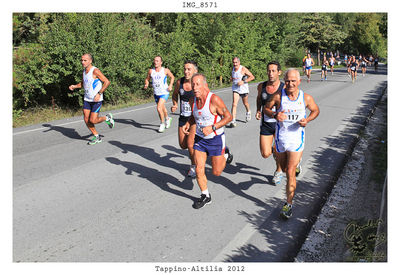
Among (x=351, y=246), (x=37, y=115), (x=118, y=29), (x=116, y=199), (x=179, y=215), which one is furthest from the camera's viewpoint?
(x=118, y=29)

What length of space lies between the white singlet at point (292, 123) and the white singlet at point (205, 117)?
3.02 ft

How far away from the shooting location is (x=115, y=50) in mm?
14406

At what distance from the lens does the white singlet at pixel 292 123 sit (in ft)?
15.0

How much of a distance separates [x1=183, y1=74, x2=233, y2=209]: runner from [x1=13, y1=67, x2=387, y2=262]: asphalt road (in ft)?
1.56

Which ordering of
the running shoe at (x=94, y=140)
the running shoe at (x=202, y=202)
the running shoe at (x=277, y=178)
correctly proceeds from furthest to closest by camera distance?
the running shoe at (x=94, y=140) < the running shoe at (x=277, y=178) < the running shoe at (x=202, y=202)

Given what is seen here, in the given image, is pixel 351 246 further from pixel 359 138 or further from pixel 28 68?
pixel 28 68

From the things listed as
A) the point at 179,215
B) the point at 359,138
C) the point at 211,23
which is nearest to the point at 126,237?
the point at 179,215

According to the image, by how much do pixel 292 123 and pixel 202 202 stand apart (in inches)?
66.7

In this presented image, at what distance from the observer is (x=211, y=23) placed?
2184 centimetres

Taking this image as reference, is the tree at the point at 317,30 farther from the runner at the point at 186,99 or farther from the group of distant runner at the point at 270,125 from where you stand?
the group of distant runner at the point at 270,125

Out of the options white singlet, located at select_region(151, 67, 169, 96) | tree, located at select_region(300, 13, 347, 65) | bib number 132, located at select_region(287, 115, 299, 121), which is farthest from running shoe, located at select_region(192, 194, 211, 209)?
tree, located at select_region(300, 13, 347, 65)

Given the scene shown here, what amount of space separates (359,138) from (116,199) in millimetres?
6525

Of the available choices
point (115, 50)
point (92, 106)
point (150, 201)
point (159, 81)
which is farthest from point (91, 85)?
point (115, 50)

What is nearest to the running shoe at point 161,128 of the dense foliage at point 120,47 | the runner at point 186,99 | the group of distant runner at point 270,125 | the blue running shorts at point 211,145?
the runner at point 186,99
